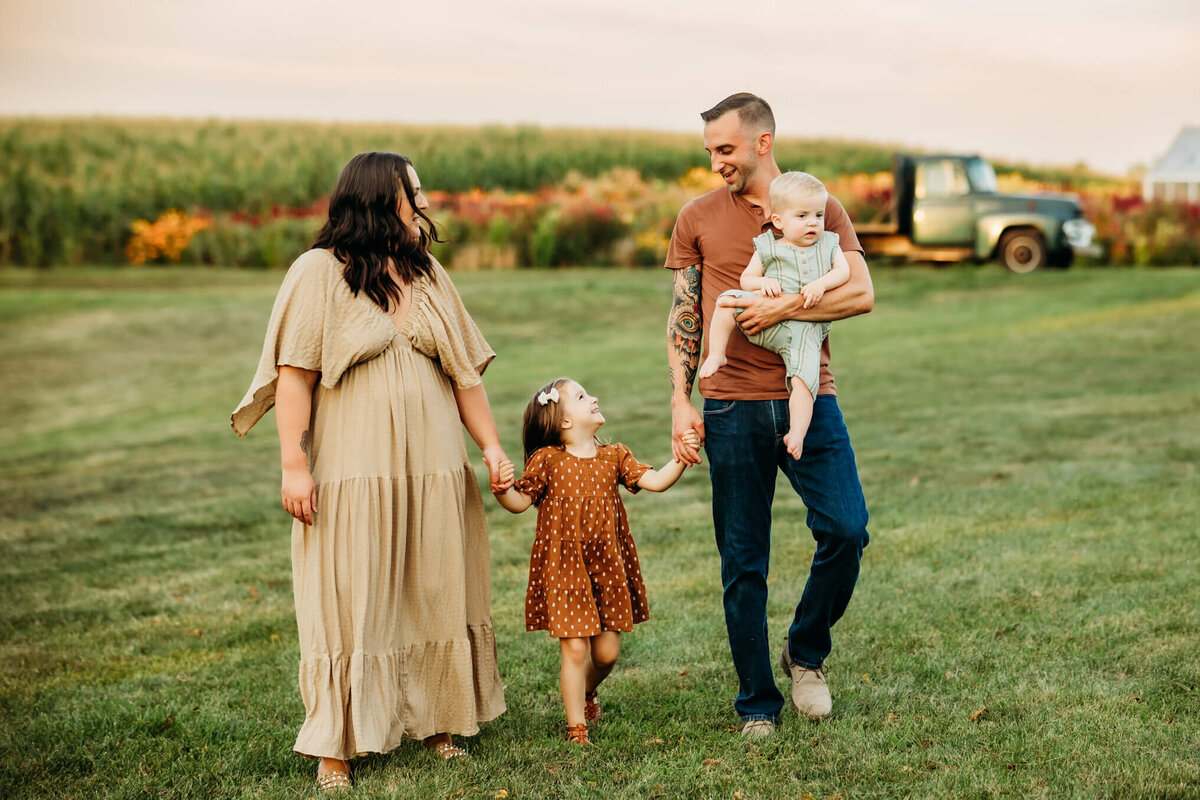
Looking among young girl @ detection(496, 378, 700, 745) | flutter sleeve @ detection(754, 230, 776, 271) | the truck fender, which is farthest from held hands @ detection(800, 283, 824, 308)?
the truck fender

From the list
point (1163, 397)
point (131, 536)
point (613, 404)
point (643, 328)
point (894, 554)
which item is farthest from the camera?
point (643, 328)

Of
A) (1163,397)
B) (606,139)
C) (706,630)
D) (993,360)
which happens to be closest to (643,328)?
(993,360)

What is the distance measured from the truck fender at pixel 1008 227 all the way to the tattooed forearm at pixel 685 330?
18.3 meters

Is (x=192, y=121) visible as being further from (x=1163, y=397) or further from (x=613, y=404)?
(x=1163, y=397)

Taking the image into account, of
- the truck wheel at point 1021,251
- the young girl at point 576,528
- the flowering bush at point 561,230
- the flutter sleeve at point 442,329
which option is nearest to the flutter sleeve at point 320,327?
the flutter sleeve at point 442,329

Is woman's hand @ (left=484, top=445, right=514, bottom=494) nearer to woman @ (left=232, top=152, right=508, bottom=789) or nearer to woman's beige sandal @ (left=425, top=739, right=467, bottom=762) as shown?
woman @ (left=232, top=152, right=508, bottom=789)

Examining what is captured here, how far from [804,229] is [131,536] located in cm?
656

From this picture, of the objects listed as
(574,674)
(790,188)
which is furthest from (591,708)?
(790,188)

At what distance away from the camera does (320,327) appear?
12.6 feet

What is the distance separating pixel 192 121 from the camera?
3831 cm

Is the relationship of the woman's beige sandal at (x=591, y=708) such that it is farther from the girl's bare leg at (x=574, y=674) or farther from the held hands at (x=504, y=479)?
the held hands at (x=504, y=479)

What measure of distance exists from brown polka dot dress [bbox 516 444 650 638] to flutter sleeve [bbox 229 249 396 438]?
0.73 m

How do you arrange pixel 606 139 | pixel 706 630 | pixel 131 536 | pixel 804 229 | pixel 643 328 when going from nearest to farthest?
pixel 804 229 → pixel 706 630 → pixel 131 536 → pixel 643 328 → pixel 606 139

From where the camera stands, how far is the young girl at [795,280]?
12.6ft
